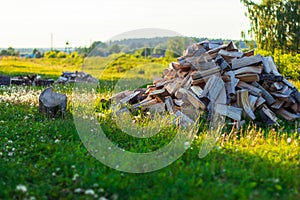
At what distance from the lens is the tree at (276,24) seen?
18.4 metres

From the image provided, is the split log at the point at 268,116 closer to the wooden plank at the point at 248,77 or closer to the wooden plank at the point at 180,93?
the wooden plank at the point at 248,77

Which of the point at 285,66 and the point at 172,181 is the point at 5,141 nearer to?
the point at 172,181

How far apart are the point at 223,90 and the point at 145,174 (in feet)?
11.3

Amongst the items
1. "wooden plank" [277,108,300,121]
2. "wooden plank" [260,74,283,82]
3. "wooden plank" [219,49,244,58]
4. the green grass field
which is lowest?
the green grass field

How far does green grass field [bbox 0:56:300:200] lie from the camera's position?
12.0 feet

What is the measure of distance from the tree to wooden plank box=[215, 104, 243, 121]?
42.4ft

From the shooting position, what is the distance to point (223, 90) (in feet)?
23.5

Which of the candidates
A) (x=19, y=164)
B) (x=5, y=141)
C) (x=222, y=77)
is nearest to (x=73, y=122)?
(x=5, y=141)

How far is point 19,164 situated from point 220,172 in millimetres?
2347

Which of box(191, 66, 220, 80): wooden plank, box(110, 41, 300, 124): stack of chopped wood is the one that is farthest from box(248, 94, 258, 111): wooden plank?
box(191, 66, 220, 80): wooden plank

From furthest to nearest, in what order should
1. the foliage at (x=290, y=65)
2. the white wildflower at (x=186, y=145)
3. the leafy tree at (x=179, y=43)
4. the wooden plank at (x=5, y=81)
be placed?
the foliage at (x=290, y=65) → the wooden plank at (x=5, y=81) → the leafy tree at (x=179, y=43) → the white wildflower at (x=186, y=145)

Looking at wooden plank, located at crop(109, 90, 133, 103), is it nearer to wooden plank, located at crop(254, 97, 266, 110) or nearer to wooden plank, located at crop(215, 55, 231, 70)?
wooden plank, located at crop(215, 55, 231, 70)

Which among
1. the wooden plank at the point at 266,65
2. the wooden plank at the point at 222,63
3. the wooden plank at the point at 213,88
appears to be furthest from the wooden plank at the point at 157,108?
the wooden plank at the point at 266,65

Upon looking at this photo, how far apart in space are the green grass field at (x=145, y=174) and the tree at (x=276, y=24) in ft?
45.0
